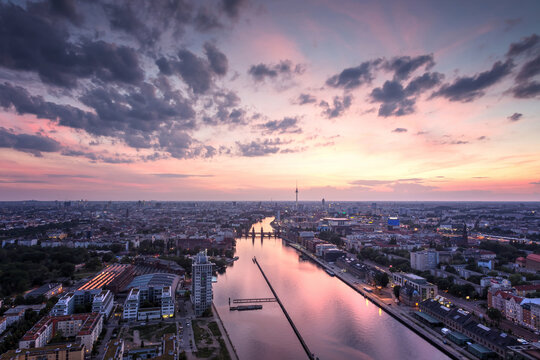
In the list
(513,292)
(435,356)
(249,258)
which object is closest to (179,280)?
(249,258)

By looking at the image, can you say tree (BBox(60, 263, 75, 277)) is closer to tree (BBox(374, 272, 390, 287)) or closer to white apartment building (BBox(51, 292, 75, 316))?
white apartment building (BBox(51, 292, 75, 316))

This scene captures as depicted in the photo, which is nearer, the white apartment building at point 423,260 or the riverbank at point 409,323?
the riverbank at point 409,323

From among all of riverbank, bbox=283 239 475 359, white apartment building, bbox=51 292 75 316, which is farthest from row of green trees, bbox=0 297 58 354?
riverbank, bbox=283 239 475 359

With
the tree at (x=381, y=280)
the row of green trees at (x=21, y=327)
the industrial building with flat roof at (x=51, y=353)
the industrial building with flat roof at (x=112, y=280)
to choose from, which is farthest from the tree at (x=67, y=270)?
the tree at (x=381, y=280)

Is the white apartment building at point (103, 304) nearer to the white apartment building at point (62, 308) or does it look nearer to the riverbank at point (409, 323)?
the white apartment building at point (62, 308)

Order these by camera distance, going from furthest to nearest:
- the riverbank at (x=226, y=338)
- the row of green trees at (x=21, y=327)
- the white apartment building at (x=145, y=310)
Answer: the white apartment building at (x=145, y=310), the riverbank at (x=226, y=338), the row of green trees at (x=21, y=327)

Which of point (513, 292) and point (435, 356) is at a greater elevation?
point (513, 292)

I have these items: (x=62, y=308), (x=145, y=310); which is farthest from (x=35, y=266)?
(x=145, y=310)

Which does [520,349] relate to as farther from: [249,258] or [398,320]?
[249,258]
